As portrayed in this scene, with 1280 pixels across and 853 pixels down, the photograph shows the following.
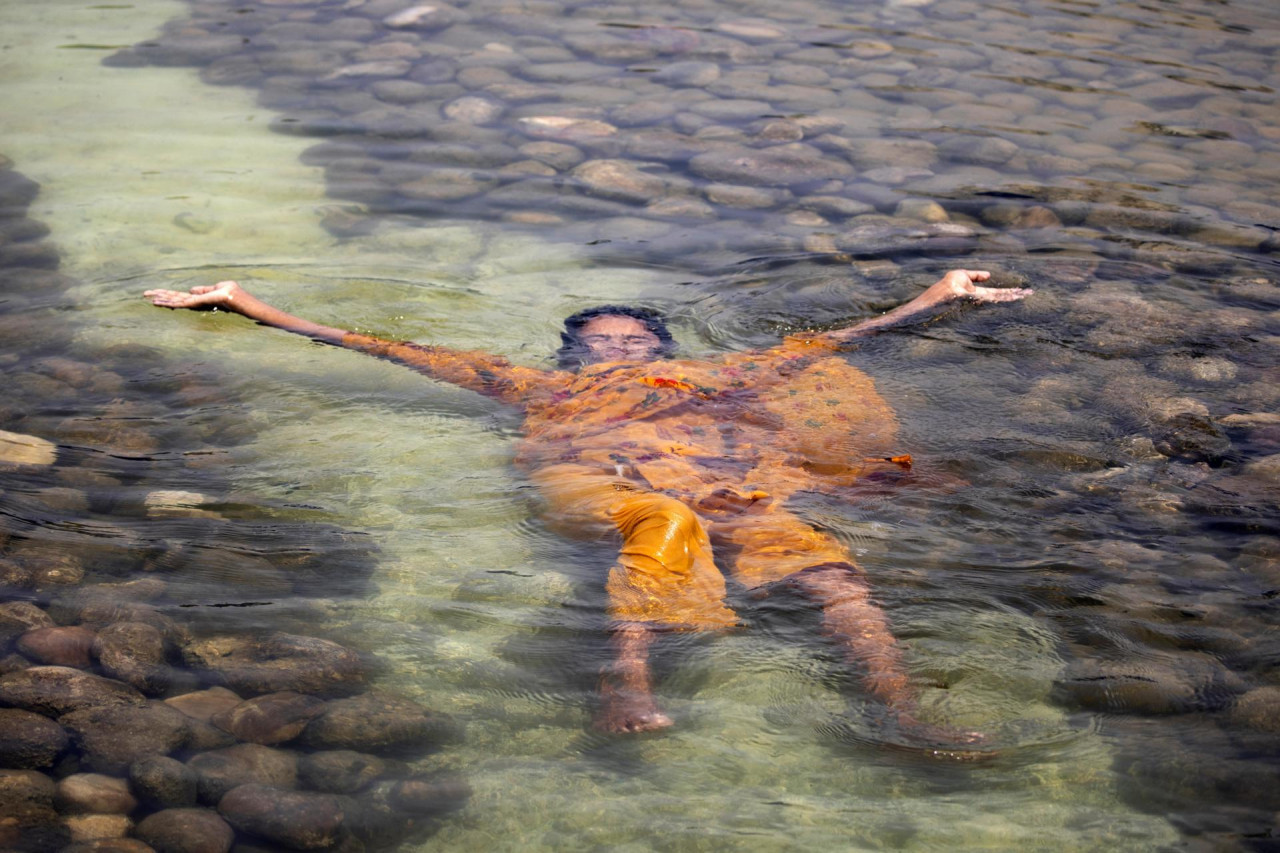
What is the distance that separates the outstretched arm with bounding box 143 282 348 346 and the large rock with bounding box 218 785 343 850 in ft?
8.12

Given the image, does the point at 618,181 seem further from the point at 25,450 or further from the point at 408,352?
the point at 25,450

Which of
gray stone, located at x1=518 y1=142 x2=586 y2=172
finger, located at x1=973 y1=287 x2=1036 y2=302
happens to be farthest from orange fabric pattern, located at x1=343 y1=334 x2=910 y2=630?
gray stone, located at x1=518 y1=142 x2=586 y2=172

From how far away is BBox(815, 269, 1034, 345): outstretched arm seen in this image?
4586 mm

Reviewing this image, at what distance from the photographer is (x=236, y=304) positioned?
4566 mm

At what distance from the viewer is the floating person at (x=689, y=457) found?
289 centimetres

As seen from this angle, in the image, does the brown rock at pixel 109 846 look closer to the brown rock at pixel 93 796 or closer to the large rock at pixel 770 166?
the brown rock at pixel 93 796

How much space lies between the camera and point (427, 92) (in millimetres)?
6867

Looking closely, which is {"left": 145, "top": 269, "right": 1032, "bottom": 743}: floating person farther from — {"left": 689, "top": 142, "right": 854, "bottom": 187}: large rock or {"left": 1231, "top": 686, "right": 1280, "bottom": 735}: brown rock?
{"left": 689, "top": 142, "right": 854, "bottom": 187}: large rock

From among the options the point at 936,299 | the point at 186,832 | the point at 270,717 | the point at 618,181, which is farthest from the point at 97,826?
the point at 618,181

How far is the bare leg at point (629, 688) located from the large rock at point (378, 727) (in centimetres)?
39

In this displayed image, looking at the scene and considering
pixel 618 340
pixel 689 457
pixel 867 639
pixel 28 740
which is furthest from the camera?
pixel 618 340

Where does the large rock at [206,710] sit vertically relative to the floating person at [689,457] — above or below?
below

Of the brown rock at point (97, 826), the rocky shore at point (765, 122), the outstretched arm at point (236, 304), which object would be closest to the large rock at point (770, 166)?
the rocky shore at point (765, 122)

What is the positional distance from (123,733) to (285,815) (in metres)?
0.48
